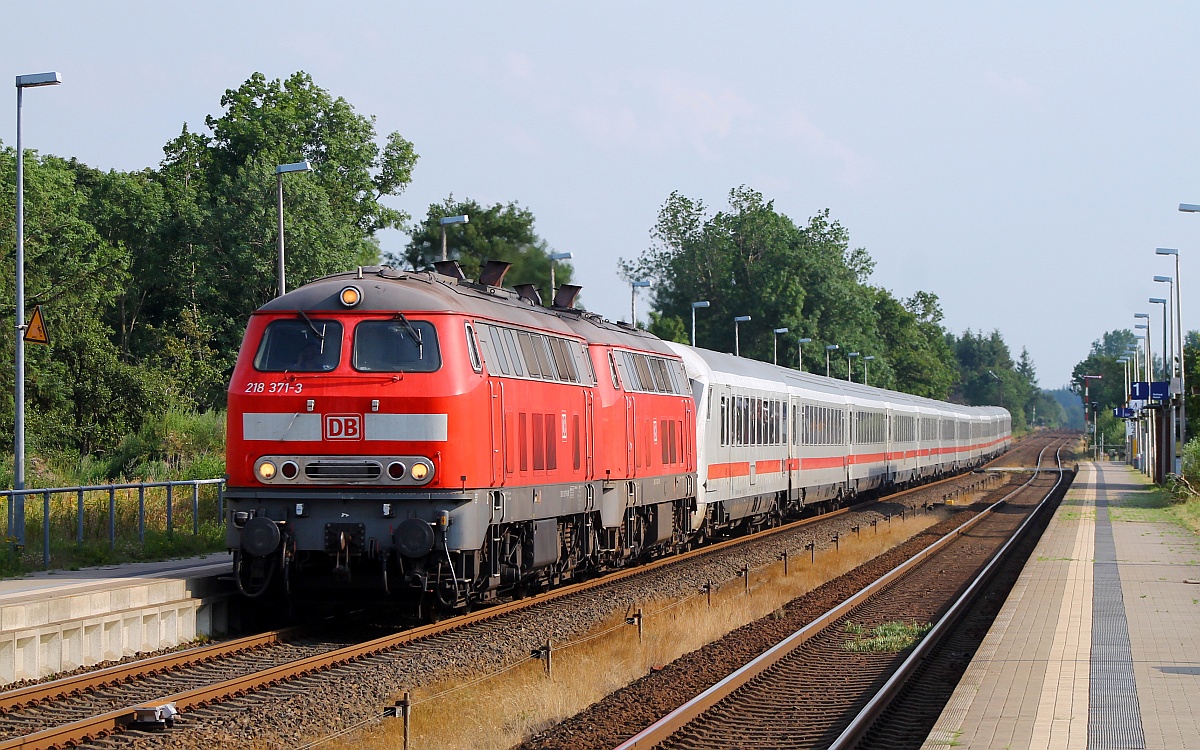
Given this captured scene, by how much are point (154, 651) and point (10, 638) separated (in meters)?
2.12

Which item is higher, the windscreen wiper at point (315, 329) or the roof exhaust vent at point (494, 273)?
the roof exhaust vent at point (494, 273)

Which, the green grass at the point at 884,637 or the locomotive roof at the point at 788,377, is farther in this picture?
the locomotive roof at the point at 788,377

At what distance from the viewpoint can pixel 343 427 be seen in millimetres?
14703

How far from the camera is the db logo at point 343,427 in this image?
14672 mm

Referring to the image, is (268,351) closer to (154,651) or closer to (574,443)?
(154,651)

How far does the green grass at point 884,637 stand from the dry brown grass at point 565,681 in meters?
1.58

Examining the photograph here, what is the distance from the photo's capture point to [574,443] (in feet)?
61.1

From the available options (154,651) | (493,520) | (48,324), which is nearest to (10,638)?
(154,651)

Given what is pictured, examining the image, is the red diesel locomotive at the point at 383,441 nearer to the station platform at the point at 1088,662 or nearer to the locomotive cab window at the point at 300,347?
the locomotive cab window at the point at 300,347

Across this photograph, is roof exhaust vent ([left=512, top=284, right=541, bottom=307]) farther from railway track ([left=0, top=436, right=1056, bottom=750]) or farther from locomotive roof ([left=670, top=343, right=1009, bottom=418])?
locomotive roof ([left=670, top=343, right=1009, bottom=418])

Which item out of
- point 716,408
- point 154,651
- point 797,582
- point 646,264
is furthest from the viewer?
point 646,264

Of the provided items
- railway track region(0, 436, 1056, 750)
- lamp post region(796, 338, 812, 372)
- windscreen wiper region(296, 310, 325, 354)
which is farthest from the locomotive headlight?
lamp post region(796, 338, 812, 372)

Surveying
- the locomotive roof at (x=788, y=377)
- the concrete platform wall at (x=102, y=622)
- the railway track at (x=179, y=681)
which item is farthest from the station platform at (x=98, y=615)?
the locomotive roof at (x=788, y=377)

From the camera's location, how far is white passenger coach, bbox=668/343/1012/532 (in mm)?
27391
